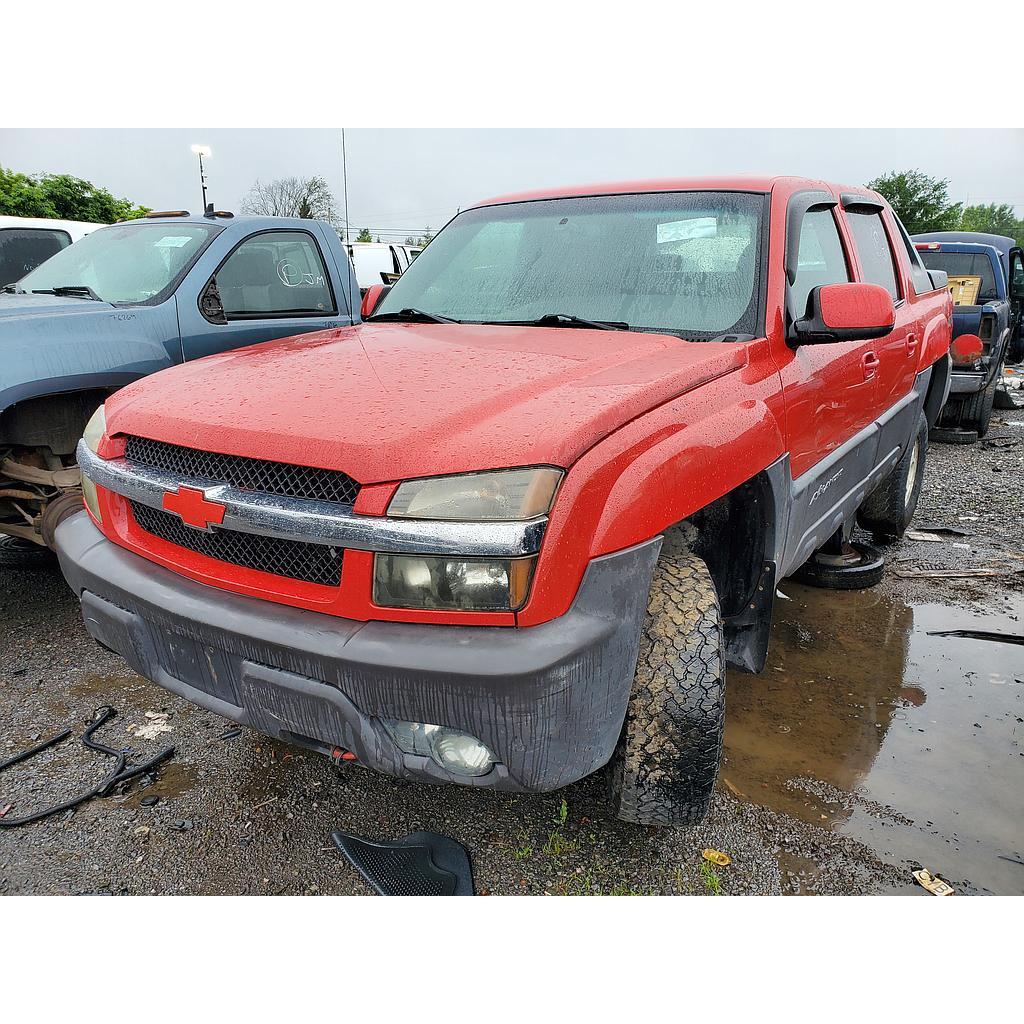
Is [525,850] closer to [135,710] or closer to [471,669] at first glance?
[471,669]

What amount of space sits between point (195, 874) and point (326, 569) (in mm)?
998

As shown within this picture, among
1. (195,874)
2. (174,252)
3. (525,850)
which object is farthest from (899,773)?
(174,252)

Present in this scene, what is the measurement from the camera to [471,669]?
1.66 metres

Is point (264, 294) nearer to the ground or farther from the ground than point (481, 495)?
farther from the ground

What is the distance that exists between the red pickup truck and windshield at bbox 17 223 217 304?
1.68m

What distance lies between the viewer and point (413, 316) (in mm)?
3139

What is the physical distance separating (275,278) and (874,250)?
3141mm

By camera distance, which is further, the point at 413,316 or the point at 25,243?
the point at 25,243

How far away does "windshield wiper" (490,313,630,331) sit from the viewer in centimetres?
265

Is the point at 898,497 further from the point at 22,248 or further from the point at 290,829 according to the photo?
the point at 22,248

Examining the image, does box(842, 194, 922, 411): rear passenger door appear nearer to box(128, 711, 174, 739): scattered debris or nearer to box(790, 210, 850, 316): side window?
box(790, 210, 850, 316): side window

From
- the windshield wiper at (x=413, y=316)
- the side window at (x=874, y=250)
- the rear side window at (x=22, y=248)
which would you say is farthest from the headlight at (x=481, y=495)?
the rear side window at (x=22, y=248)

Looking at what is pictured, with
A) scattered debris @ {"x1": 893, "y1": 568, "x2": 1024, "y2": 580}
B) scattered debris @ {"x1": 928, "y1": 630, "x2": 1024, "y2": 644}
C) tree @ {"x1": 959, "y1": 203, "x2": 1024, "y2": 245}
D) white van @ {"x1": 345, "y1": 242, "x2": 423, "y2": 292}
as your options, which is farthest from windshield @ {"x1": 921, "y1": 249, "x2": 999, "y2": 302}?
tree @ {"x1": 959, "y1": 203, "x2": 1024, "y2": 245}

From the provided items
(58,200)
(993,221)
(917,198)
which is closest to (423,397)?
(58,200)
